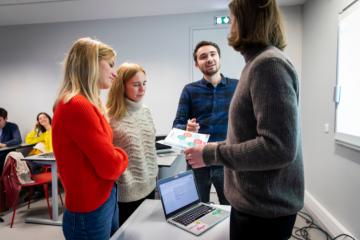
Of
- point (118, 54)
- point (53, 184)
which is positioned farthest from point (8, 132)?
point (118, 54)

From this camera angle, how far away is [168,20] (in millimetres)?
3697

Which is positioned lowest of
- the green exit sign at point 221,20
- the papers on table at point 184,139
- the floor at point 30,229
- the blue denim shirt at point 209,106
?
the floor at point 30,229

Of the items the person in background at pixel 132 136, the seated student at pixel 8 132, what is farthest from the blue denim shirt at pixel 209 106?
the seated student at pixel 8 132

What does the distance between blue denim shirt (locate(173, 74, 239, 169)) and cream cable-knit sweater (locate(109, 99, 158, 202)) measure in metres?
0.38

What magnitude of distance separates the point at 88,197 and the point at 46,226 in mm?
2345

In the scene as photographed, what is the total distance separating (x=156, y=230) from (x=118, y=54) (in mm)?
3444

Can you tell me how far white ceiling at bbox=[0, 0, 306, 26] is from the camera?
3197mm

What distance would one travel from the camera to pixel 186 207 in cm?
120

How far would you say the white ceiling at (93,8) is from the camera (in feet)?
10.5

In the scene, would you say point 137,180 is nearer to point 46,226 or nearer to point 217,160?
point 217,160

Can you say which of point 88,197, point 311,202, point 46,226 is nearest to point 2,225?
point 46,226

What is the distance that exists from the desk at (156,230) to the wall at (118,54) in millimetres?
2508

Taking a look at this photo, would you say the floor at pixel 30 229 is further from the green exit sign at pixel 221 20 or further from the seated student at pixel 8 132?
the green exit sign at pixel 221 20

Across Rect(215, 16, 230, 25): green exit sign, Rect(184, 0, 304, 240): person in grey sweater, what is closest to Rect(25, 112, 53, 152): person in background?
Rect(215, 16, 230, 25): green exit sign
